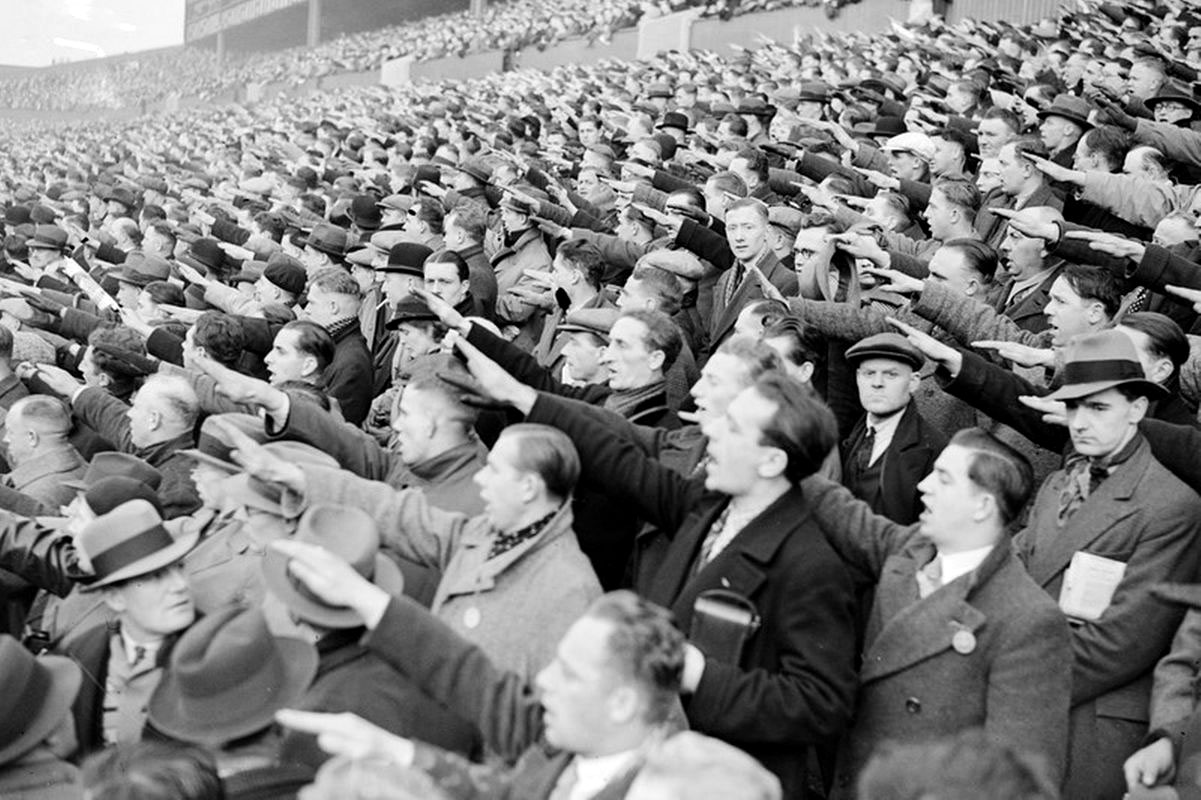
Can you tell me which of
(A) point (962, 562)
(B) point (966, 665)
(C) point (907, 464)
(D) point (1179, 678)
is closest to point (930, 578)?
(A) point (962, 562)

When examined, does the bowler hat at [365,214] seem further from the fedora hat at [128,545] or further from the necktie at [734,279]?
the fedora hat at [128,545]

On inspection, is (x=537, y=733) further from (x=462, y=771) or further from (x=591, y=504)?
(x=591, y=504)

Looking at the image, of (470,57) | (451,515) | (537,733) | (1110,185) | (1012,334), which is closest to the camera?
(537,733)

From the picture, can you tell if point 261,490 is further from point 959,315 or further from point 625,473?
point 959,315

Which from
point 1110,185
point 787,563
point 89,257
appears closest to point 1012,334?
point 1110,185

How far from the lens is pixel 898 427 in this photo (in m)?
4.60

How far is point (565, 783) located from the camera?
273cm

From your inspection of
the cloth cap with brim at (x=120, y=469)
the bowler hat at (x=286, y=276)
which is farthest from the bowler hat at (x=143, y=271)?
the cloth cap with brim at (x=120, y=469)

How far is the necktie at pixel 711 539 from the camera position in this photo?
365 cm

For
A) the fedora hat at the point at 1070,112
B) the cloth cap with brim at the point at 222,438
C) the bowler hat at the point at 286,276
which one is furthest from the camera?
the bowler hat at the point at 286,276

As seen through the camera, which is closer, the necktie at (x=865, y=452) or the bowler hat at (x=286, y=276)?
the necktie at (x=865, y=452)

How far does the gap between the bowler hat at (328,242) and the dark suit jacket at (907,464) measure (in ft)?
16.1

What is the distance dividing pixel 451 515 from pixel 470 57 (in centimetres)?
2420

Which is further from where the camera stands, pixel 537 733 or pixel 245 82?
pixel 245 82
